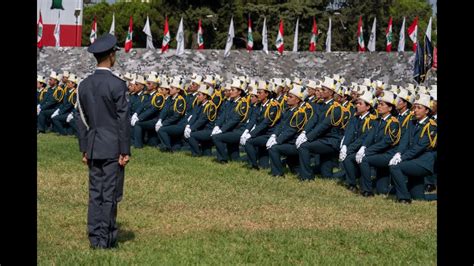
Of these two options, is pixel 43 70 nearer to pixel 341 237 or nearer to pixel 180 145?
pixel 180 145

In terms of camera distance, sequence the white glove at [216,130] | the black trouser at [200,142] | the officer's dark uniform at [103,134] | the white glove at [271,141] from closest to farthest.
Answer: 1. the officer's dark uniform at [103,134]
2. the white glove at [271,141]
3. the white glove at [216,130]
4. the black trouser at [200,142]

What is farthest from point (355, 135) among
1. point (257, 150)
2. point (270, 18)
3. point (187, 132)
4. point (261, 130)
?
point (270, 18)

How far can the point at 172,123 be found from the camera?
19281 mm

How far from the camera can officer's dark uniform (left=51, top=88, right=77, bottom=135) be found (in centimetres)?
2283

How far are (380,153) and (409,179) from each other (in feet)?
2.14

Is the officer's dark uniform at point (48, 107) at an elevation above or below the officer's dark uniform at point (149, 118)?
below

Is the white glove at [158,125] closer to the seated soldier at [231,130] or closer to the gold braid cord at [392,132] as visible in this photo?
the seated soldier at [231,130]

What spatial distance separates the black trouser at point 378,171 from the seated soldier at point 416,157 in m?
0.32

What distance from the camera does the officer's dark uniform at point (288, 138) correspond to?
49.9 feet

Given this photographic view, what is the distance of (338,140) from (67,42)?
29.5 meters

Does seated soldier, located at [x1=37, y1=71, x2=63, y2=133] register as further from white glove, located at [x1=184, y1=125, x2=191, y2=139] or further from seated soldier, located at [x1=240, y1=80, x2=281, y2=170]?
seated soldier, located at [x1=240, y1=80, x2=281, y2=170]

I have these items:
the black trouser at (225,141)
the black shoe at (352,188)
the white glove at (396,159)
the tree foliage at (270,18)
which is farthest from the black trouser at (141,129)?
the tree foliage at (270,18)

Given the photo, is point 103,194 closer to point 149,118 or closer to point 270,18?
point 149,118

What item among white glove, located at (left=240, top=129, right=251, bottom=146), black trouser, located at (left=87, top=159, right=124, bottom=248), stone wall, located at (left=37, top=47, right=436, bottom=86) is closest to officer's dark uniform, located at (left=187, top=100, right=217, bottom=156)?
white glove, located at (left=240, top=129, right=251, bottom=146)
